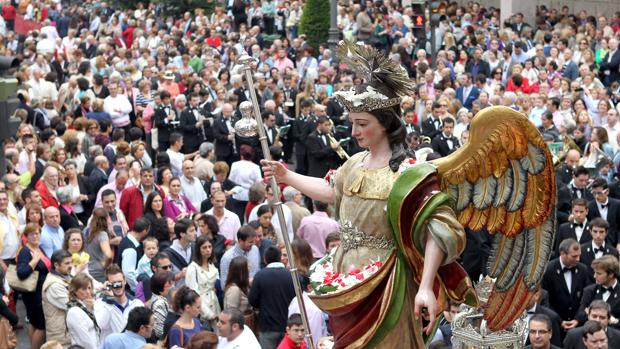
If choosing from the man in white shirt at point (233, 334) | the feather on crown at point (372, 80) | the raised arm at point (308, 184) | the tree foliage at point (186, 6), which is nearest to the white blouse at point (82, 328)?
the man in white shirt at point (233, 334)

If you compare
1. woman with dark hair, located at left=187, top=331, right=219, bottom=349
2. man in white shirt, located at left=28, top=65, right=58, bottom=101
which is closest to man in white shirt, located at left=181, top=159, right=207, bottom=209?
woman with dark hair, located at left=187, top=331, right=219, bottom=349

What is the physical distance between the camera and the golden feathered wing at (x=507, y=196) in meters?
7.66

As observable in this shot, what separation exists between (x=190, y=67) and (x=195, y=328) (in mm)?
17149

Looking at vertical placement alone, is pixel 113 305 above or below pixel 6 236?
above

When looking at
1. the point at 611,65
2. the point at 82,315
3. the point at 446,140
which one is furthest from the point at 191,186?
the point at 611,65

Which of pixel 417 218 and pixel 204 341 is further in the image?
pixel 204 341

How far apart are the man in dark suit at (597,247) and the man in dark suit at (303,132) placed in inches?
286

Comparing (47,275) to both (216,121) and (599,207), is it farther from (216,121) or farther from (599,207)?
(216,121)

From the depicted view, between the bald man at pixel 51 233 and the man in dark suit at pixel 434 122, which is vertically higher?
the bald man at pixel 51 233

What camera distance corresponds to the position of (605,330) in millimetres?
11914

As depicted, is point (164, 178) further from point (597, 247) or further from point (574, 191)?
point (597, 247)

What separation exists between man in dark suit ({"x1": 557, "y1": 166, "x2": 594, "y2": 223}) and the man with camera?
5.97 metres

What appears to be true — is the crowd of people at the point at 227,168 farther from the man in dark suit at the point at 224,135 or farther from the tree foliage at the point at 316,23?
the tree foliage at the point at 316,23

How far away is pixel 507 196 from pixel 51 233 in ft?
25.4
